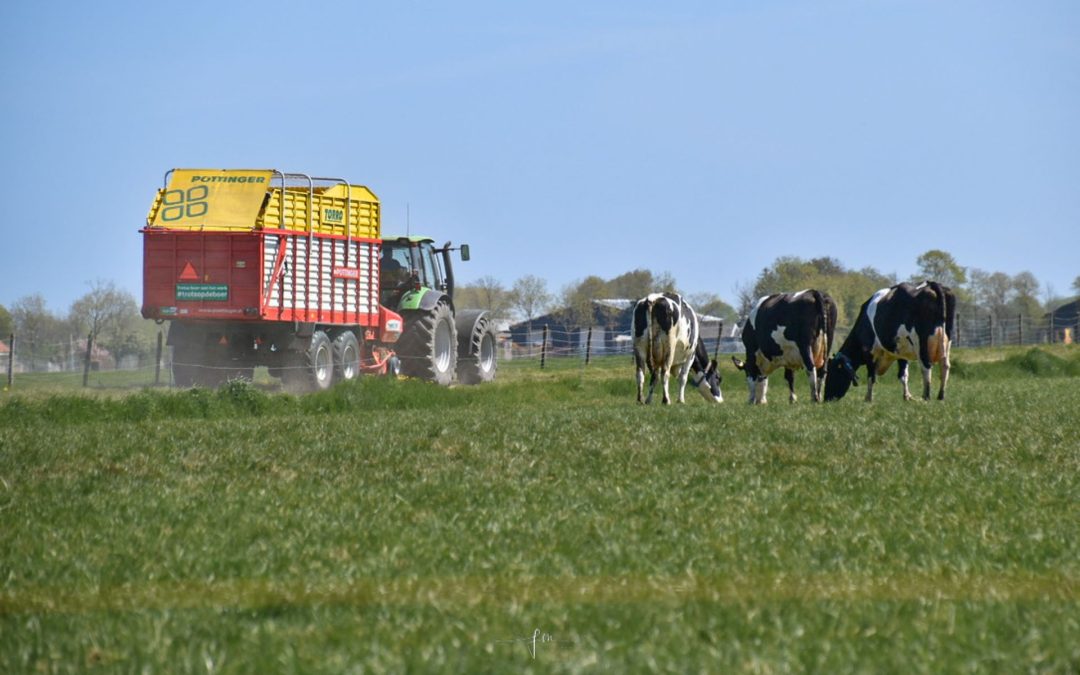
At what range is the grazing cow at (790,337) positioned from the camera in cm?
2567

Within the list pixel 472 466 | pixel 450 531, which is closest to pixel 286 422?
pixel 472 466

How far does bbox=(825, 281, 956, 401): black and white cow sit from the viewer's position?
23.8 metres

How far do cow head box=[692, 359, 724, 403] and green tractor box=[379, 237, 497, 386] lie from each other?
782 centimetres

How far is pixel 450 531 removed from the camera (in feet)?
29.2

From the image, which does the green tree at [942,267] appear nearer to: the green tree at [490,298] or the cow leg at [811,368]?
the green tree at [490,298]

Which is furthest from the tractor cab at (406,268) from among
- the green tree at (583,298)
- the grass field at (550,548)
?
the green tree at (583,298)

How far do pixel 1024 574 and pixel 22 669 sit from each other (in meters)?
5.06

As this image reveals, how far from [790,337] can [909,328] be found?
2576 millimetres

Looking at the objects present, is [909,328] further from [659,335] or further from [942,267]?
[942,267]

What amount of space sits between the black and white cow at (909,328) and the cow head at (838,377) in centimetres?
20

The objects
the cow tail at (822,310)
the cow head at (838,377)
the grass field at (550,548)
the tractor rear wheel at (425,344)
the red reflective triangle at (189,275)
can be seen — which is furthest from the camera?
the tractor rear wheel at (425,344)

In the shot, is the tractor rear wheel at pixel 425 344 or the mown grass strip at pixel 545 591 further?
the tractor rear wheel at pixel 425 344

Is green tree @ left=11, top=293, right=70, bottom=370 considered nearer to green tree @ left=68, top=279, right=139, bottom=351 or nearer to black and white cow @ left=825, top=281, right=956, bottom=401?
green tree @ left=68, top=279, right=139, bottom=351

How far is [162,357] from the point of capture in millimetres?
62562
